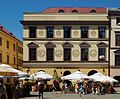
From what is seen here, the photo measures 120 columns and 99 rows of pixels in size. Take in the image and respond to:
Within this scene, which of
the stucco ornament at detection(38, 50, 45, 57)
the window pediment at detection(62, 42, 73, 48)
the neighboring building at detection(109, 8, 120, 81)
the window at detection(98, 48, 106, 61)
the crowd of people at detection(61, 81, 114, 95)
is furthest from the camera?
the window pediment at detection(62, 42, 73, 48)

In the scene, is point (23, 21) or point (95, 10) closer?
point (23, 21)

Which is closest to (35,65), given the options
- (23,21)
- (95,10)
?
(23,21)

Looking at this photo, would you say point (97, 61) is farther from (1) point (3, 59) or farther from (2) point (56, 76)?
(1) point (3, 59)

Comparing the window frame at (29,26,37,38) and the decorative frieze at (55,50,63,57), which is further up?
the window frame at (29,26,37,38)

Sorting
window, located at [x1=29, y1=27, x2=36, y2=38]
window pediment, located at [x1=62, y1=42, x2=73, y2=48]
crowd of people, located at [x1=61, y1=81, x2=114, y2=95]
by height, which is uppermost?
window, located at [x1=29, y1=27, x2=36, y2=38]

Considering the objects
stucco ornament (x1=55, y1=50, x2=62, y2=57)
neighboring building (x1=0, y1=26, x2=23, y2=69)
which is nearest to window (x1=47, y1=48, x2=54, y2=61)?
stucco ornament (x1=55, y1=50, x2=62, y2=57)

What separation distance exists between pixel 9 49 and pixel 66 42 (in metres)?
16.3

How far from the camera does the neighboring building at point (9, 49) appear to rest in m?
65.6

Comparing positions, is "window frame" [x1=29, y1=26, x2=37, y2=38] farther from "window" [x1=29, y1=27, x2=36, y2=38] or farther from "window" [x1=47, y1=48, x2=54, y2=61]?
"window" [x1=47, y1=48, x2=54, y2=61]

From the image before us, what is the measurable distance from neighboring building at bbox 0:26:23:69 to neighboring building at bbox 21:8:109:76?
7311mm

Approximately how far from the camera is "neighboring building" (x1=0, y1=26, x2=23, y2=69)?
65.6 meters

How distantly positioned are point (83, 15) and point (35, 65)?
10.1 meters

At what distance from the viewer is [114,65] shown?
193ft

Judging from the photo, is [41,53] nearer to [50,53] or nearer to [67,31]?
[50,53]
